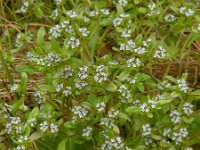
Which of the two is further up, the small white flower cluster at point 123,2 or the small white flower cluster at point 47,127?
the small white flower cluster at point 123,2

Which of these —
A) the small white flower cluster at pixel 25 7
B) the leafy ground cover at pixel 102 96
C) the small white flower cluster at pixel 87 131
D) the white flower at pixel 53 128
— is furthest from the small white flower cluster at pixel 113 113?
the small white flower cluster at pixel 25 7

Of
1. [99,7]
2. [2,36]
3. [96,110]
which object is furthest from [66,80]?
[2,36]

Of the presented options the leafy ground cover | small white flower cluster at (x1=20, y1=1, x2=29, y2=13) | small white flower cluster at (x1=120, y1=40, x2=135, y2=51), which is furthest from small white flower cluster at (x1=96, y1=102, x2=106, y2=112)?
small white flower cluster at (x1=20, y1=1, x2=29, y2=13)

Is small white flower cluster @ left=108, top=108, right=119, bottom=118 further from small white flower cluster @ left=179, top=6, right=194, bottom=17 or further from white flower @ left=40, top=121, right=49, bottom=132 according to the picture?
small white flower cluster @ left=179, top=6, right=194, bottom=17

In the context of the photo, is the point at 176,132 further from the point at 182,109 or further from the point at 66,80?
the point at 66,80

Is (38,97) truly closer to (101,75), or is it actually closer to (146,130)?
(101,75)

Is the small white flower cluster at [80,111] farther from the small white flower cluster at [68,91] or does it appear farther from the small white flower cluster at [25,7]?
the small white flower cluster at [25,7]
